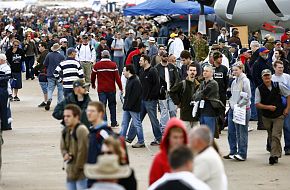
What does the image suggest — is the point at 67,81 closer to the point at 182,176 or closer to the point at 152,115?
the point at 152,115

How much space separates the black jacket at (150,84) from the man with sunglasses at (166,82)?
0.25 meters

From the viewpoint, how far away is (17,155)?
16.8 meters

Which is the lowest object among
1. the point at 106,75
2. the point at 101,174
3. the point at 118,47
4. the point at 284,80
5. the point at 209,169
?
the point at 118,47

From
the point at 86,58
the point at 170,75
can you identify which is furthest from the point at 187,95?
the point at 86,58

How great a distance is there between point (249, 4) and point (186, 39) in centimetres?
238

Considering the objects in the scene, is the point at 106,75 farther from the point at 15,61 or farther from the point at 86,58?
the point at 86,58

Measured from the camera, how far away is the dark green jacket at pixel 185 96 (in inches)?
623

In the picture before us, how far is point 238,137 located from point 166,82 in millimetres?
2569

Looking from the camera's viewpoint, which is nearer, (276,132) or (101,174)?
(101,174)

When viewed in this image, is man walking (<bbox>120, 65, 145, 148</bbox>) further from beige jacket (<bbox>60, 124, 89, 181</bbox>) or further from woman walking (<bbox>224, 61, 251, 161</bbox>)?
beige jacket (<bbox>60, 124, 89, 181</bbox>)

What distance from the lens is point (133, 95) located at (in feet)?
56.2

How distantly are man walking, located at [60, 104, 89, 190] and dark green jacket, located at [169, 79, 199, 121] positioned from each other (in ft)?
17.2

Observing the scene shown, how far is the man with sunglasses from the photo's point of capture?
1786 centimetres

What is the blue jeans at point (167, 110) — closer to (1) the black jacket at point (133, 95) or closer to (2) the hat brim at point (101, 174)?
(1) the black jacket at point (133, 95)
